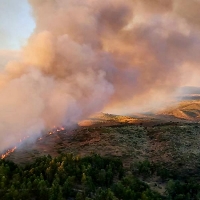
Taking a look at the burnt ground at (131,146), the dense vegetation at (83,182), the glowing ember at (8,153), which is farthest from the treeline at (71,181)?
the glowing ember at (8,153)

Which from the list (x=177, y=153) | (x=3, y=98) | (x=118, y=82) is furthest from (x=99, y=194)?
(x=118, y=82)

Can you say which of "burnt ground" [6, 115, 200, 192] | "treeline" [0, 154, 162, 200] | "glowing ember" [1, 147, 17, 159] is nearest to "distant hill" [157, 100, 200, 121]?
"burnt ground" [6, 115, 200, 192]

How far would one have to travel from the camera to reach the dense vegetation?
2416 centimetres

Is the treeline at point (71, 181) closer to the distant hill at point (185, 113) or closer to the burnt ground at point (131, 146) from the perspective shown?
the burnt ground at point (131, 146)

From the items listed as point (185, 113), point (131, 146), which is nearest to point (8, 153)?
point (131, 146)

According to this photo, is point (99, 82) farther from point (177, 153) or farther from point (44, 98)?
point (177, 153)

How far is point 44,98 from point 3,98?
652 cm

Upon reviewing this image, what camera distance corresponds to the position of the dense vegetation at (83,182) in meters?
24.2

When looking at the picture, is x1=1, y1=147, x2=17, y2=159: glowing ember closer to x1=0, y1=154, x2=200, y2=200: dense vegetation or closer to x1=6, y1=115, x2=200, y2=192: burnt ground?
x1=6, y1=115, x2=200, y2=192: burnt ground

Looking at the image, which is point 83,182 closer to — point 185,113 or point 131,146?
point 131,146

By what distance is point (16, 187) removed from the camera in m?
24.7

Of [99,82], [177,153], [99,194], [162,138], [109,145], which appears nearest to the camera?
[99,194]

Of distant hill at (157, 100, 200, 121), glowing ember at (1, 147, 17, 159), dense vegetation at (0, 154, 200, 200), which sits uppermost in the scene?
distant hill at (157, 100, 200, 121)

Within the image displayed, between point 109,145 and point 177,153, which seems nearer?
point 177,153
